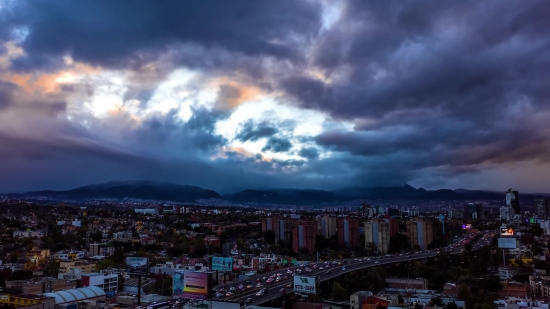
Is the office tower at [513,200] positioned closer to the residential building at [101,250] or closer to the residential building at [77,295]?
the residential building at [101,250]

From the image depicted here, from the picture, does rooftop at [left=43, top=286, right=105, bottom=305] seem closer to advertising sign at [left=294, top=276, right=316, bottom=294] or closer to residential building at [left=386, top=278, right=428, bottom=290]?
advertising sign at [left=294, top=276, right=316, bottom=294]

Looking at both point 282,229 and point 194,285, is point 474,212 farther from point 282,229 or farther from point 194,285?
point 194,285

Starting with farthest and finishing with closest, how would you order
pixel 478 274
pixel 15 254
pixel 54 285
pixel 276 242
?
pixel 276 242 → pixel 15 254 → pixel 478 274 → pixel 54 285

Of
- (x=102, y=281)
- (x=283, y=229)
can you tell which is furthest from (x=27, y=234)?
(x=102, y=281)

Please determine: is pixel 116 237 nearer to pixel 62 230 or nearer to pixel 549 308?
pixel 62 230

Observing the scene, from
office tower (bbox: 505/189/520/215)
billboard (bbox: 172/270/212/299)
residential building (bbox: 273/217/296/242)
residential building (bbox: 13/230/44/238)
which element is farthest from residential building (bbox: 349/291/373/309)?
office tower (bbox: 505/189/520/215)

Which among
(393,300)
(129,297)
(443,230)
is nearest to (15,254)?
(129,297)

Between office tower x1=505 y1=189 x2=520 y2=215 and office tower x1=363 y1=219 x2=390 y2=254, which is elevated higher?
office tower x1=505 y1=189 x2=520 y2=215
